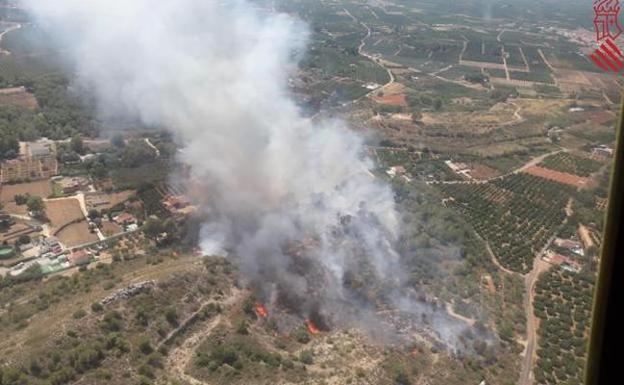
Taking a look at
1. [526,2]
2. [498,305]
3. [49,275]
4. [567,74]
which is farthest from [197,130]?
[526,2]

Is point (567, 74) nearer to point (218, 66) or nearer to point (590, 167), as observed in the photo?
point (590, 167)

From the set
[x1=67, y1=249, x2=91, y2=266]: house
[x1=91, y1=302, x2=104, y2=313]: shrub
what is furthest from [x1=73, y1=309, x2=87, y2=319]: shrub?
[x1=67, y1=249, x2=91, y2=266]: house

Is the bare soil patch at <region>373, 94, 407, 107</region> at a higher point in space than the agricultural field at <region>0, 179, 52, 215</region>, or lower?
higher

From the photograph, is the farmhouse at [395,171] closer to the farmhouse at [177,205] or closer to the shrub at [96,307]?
the farmhouse at [177,205]

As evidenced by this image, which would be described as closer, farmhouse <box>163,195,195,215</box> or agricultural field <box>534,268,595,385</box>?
agricultural field <box>534,268,595,385</box>

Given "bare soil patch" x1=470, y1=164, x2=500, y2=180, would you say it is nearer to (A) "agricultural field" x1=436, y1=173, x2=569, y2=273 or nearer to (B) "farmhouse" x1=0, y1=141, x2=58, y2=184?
(A) "agricultural field" x1=436, y1=173, x2=569, y2=273

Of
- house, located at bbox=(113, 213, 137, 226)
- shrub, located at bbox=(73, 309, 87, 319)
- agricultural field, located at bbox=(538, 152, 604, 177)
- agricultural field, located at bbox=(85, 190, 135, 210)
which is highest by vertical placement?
shrub, located at bbox=(73, 309, 87, 319)

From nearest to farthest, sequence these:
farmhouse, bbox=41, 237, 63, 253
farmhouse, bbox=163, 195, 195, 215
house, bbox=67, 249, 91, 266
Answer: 1. house, bbox=67, 249, 91, 266
2. farmhouse, bbox=41, 237, 63, 253
3. farmhouse, bbox=163, 195, 195, 215
